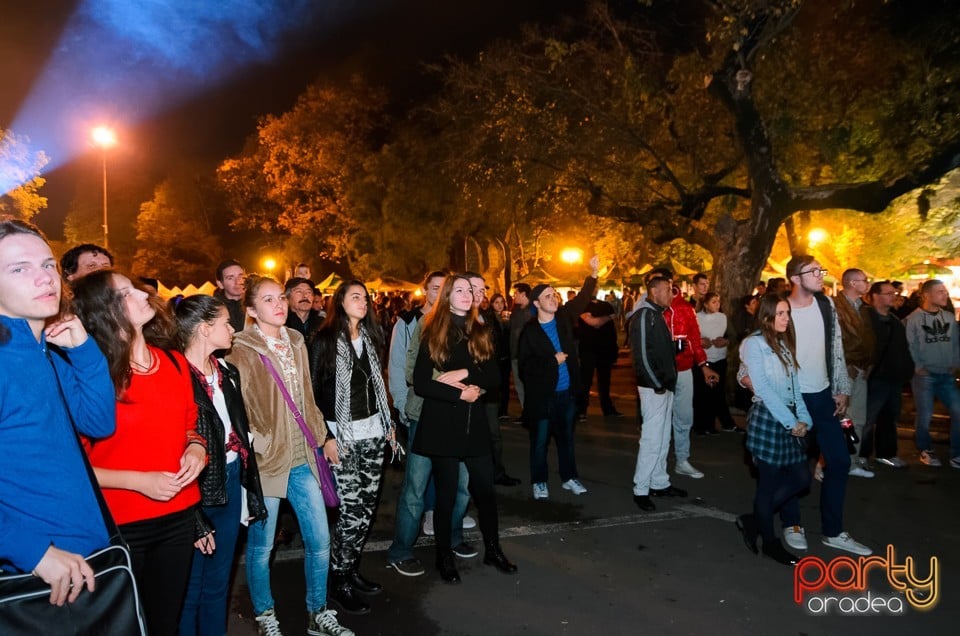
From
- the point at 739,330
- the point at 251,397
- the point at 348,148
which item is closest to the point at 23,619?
the point at 251,397

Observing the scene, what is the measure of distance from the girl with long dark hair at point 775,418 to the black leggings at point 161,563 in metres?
3.86

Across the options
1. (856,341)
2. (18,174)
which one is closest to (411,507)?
(856,341)

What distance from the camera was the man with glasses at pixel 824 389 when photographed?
4.64 meters

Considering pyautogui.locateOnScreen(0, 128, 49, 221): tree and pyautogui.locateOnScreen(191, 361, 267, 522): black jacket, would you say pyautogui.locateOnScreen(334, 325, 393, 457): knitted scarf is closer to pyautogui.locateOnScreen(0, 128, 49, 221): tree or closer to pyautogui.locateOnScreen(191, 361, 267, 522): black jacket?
pyautogui.locateOnScreen(191, 361, 267, 522): black jacket

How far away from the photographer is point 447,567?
169 inches

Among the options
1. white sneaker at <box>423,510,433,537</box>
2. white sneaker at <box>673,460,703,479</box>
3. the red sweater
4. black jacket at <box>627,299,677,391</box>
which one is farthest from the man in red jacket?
the red sweater

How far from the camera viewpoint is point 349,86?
95.1ft

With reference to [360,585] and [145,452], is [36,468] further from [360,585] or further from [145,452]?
[360,585]

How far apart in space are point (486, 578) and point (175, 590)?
228 cm

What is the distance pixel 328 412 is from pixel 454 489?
1.02m

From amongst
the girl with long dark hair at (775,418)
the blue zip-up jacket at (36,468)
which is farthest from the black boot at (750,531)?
the blue zip-up jacket at (36,468)

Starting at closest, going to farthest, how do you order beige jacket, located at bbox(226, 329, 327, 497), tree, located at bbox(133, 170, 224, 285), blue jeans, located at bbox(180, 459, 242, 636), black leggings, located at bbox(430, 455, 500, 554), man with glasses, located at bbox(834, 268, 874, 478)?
blue jeans, located at bbox(180, 459, 242, 636) < beige jacket, located at bbox(226, 329, 327, 497) < black leggings, located at bbox(430, 455, 500, 554) < man with glasses, located at bbox(834, 268, 874, 478) < tree, located at bbox(133, 170, 224, 285)

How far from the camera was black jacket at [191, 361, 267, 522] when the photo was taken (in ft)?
9.57

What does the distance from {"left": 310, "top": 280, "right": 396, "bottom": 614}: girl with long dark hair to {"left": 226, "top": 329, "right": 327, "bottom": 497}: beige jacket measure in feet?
1.34
